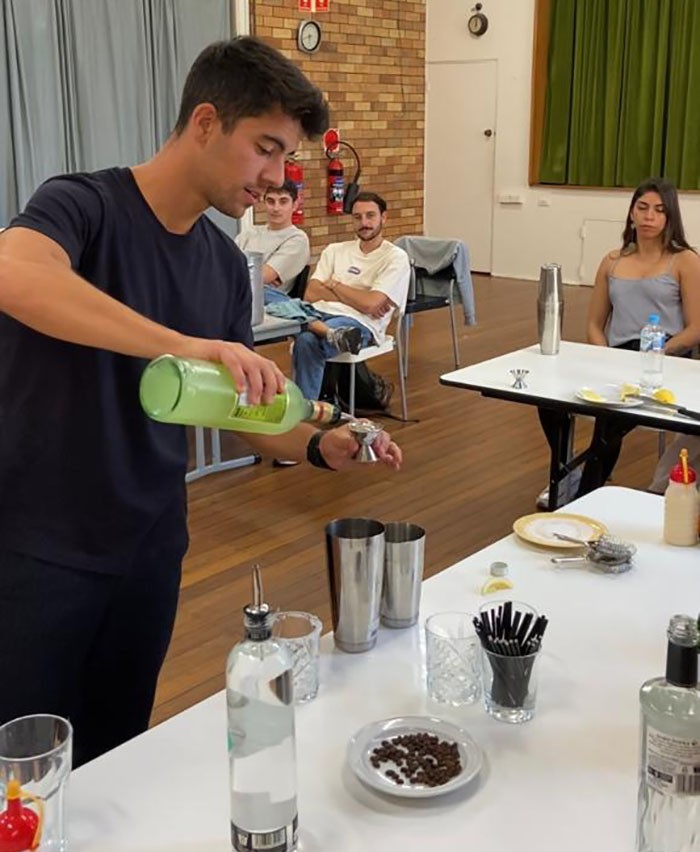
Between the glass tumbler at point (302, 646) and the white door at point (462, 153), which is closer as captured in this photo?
the glass tumbler at point (302, 646)

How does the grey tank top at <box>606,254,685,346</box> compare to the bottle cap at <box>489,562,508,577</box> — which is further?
the grey tank top at <box>606,254,685,346</box>

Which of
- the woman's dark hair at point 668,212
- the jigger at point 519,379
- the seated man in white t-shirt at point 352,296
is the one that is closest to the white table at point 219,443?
the seated man in white t-shirt at point 352,296

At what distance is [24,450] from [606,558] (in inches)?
37.7

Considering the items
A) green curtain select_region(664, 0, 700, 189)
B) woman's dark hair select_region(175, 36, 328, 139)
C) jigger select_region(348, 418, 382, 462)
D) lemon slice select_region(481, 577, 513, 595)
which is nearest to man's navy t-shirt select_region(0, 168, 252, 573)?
woman's dark hair select_region(175, 36, 328, 139)

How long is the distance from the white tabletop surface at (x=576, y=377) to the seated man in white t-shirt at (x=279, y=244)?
5.58 ft

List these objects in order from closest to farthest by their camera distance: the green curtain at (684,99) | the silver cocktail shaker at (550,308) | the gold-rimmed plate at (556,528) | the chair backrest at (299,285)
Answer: the gold-rimmed plate at (556,528)
the silver cocktail shaker at (550,308)
the chair backrest at (299,285)
the green curtain at (684,99)

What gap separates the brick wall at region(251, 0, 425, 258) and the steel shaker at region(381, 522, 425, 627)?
694 cm

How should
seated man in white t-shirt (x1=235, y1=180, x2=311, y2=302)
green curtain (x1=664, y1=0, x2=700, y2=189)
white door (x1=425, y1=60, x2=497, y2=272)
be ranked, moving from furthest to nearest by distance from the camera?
white door (x1=425, y1=60, x2=497, y2=272) < green curtain (x1=664, y1=0, x2=700, y2=189) < seated man in white t-shirt (x1=235, y1=180, x2=311, y2=302)

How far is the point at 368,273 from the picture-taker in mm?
4973

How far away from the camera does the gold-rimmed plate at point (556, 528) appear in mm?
1781

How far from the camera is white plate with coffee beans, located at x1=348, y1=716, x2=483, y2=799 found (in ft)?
3.59

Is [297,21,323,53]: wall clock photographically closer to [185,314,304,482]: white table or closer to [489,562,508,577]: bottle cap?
[185,314,304,482]: white table

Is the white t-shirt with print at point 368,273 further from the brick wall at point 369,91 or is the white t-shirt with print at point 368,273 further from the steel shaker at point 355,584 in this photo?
the steel shaker at point 355,584

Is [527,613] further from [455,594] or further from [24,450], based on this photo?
[24,450]
